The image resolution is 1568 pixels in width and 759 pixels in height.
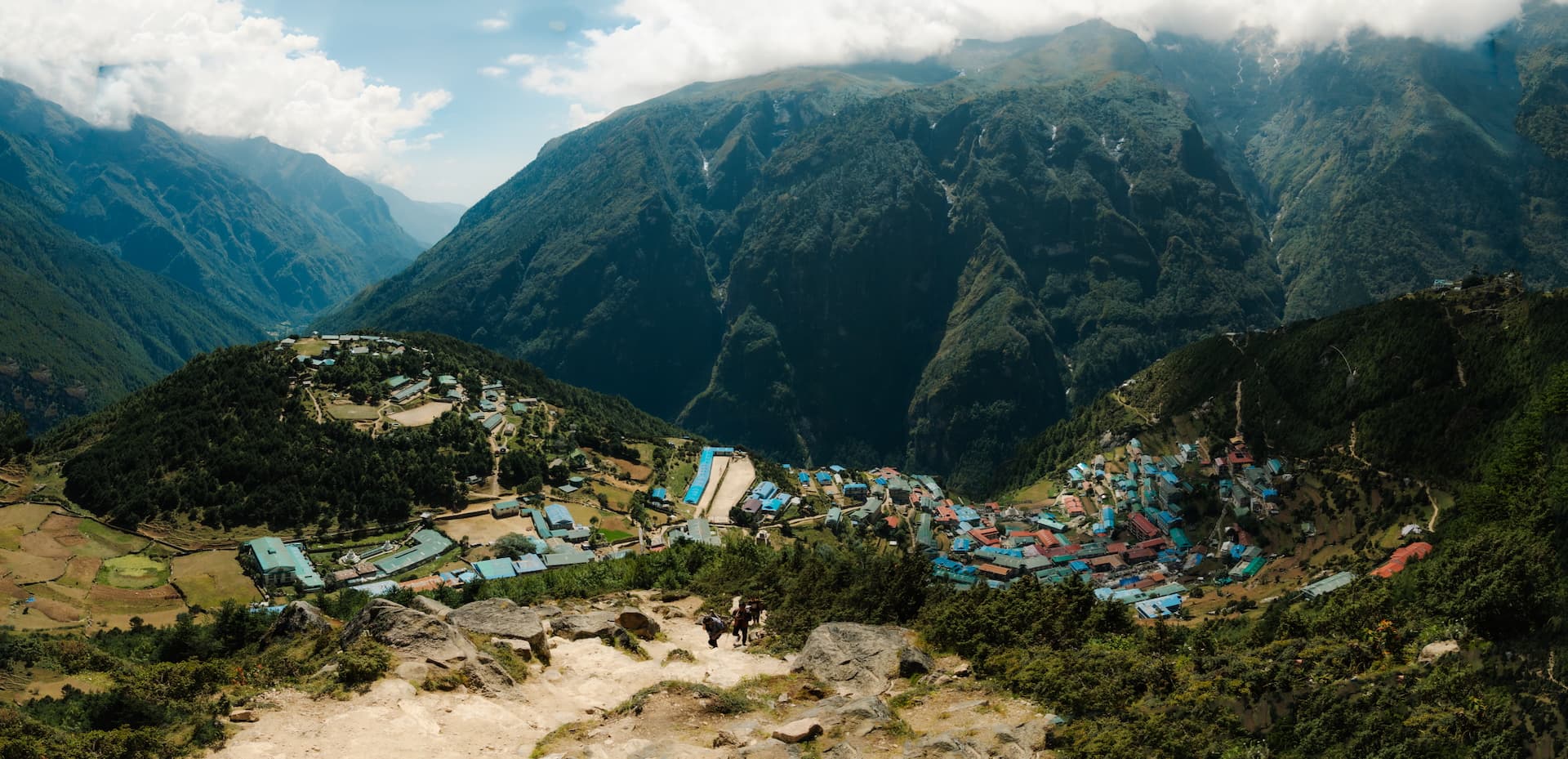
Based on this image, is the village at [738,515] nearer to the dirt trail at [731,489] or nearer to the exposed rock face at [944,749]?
the dirt trail at [731,489]

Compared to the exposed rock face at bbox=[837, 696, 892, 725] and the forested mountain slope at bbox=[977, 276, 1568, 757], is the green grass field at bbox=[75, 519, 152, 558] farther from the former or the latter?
the forested mountain slope at bbox=[977, 276, 1568, 757]

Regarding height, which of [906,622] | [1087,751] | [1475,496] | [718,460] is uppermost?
[1087,751]

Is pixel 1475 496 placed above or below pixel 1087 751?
below

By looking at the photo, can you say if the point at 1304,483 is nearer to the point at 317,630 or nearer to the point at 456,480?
the point at 456,480

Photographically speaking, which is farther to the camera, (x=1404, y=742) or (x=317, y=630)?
(x=317, y=630)

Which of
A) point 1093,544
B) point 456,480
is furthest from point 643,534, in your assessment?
point 1093,544

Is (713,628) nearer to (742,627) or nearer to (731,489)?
(742,627)

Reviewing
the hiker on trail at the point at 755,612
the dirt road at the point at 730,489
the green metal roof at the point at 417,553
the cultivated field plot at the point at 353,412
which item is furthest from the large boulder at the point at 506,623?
the cultivated field plot at the point at 353,412

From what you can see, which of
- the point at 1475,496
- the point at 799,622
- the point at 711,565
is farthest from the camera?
the point at 1475,496
